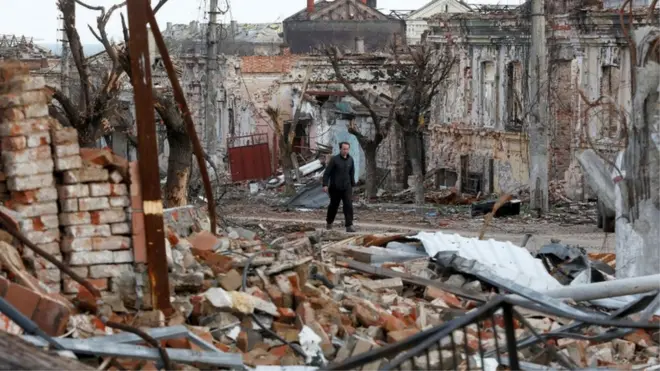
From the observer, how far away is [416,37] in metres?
72.2

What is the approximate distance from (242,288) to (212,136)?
Answer: 923 inches

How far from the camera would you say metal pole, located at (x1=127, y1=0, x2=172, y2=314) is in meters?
9.77

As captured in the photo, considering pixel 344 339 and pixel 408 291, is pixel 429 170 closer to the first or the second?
pixel 408 291

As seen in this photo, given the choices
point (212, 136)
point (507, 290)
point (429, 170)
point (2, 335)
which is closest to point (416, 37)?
point (429, 170)

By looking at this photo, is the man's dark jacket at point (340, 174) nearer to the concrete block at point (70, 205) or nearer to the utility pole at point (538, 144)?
the utility pole at point (538, 144)

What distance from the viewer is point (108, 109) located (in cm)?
2186

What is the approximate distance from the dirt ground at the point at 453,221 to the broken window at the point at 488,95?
7.39 meters

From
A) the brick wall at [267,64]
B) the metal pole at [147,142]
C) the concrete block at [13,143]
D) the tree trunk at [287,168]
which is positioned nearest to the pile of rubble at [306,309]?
the metal pole at [147,142]

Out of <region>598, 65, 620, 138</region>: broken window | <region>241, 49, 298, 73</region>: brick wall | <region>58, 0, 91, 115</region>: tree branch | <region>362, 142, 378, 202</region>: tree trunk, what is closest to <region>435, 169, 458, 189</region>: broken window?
<region>362, 142, 378, 202</region>: tree trunk

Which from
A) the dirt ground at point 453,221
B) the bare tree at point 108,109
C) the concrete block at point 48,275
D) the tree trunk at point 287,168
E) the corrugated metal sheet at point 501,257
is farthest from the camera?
the tree trunk at point 287,168

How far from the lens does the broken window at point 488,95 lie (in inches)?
1547

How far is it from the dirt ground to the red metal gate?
11333 mm

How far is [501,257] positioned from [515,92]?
24591 mm

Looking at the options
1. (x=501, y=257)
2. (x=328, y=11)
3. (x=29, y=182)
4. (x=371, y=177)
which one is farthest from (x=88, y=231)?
(x=328, y=11)
